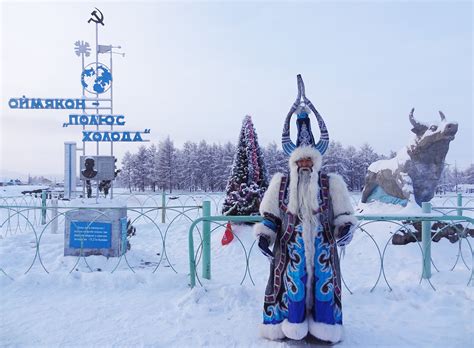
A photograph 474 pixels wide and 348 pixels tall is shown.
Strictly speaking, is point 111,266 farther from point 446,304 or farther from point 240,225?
point 446,304

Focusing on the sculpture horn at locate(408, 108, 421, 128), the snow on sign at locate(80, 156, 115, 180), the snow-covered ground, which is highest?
the sculpture horn at locate(408, 108, 421, 128)

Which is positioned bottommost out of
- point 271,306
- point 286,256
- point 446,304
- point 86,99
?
point 446,304

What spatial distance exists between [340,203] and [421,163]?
7319 millimetres

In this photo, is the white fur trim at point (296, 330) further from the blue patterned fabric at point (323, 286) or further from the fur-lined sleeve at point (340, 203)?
the fur-lined sleeve at point (340, 203)

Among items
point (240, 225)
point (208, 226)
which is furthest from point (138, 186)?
point (208, 226)

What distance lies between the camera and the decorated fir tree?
8062 mm

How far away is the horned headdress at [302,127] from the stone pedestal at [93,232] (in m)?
3.82

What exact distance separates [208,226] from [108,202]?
107 inches

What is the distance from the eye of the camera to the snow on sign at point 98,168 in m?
6.68

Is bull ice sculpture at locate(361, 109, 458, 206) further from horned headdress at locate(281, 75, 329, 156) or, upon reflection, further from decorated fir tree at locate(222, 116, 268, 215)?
horned headdress at locate(281, 75, 329, 156)

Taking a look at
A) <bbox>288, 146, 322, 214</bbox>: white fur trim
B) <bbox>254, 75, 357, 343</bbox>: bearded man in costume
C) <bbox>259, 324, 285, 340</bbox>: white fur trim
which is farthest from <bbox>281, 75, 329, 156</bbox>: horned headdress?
<bbox>259, 324, 285, 340</bbox>: white fur trim

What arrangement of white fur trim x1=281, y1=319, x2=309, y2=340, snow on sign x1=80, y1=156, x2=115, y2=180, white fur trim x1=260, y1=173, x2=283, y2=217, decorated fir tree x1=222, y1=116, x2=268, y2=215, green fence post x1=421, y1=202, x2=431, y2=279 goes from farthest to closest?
1. decorated fir tree x1=222, y1=116, x2=268, y2=215
2. snow on sign x1=80, y1=156, x2=115, y2=180
3. green fence post x1=421, y1=202, x2=431, y2=279
4. white fur trim x1=260, y1=173, x2=283, y2=217
5. white fur trim x1=281, y1=319, x2=309, y2=340

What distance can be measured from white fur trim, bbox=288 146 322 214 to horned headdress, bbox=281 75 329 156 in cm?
Result: 11

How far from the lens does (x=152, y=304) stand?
12.7ft
